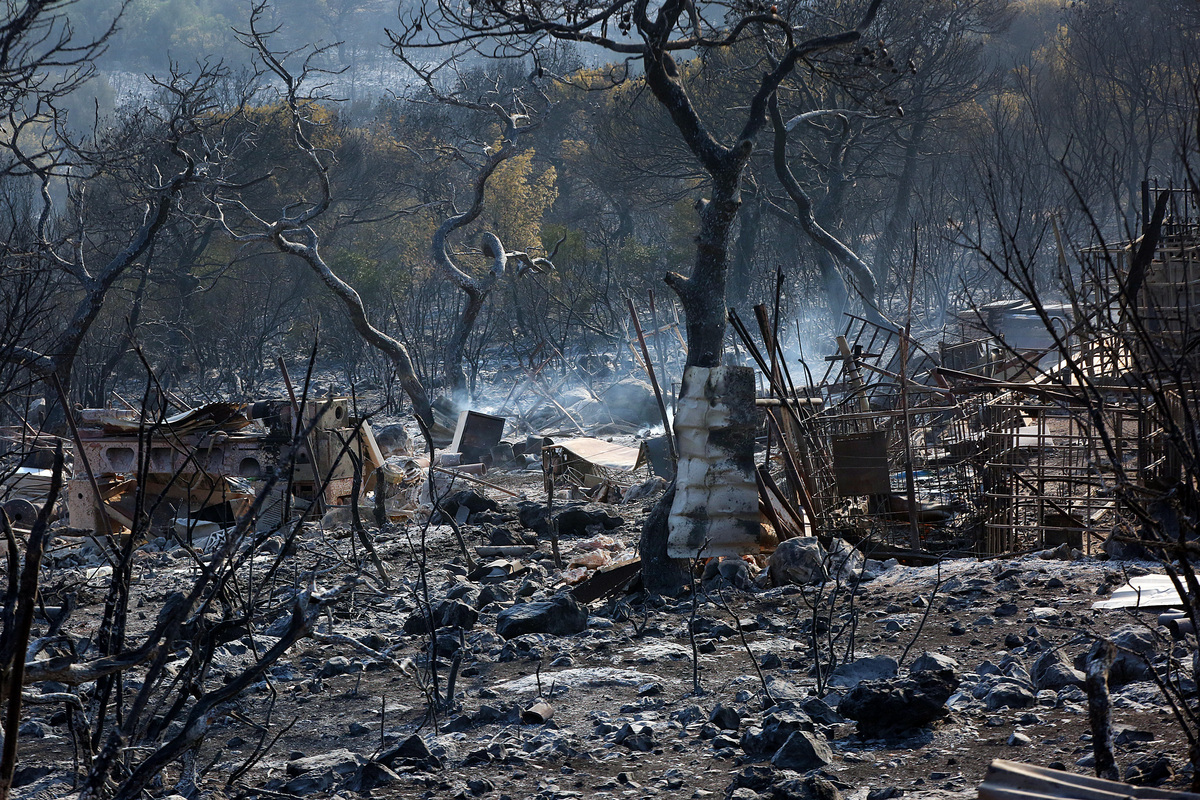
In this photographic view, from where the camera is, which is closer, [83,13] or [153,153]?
[153,153]

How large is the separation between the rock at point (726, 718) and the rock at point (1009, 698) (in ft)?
2.90

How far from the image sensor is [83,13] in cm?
10675

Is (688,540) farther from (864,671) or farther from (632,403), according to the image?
(632,403)

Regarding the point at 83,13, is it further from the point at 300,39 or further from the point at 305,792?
the point at 305,792

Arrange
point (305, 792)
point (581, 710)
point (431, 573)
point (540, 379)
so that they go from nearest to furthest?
point (305, 792), point (581, 710), point (431, 573), point (540, 379)

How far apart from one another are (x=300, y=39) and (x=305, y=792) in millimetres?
124173

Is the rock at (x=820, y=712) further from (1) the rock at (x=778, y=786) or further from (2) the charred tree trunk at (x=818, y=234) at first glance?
(2) the charred tree trunk at (x=818, y=234)

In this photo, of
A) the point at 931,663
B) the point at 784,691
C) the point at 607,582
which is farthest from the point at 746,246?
the point at 784,691

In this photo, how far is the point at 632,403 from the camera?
714 inches

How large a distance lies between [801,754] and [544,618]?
2.24 m

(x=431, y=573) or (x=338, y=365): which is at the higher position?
(x=338, y=365)

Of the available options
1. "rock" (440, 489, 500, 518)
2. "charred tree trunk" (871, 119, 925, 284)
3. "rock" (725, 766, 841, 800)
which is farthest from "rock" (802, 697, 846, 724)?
"charred tree trunk" (871, 119, 925, 284)

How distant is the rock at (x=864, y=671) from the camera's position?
13.0 ft

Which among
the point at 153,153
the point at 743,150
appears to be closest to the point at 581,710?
the point at 743,150
